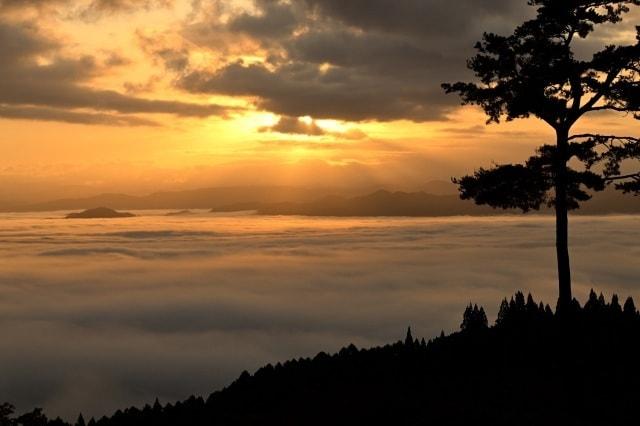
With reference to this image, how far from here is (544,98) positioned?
94.4ft

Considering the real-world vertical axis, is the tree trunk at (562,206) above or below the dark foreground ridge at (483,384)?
above

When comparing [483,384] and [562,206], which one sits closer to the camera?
[483,384]

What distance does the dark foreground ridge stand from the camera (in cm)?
2119

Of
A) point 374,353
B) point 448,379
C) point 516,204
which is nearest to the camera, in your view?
point 448,379

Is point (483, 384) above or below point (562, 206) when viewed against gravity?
below

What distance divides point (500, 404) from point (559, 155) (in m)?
12.8

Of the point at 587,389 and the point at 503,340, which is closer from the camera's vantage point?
the point at 587,389

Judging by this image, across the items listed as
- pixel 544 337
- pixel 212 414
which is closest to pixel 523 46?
pixel 544 337

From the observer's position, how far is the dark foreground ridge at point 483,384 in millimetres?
21188

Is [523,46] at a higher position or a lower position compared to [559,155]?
higher

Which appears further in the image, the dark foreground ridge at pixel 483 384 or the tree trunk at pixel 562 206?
the tree trunk at pixel 562 206

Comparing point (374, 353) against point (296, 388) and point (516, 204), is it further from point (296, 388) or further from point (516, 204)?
point (516, 204)

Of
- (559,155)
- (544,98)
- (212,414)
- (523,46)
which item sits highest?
(523,46)

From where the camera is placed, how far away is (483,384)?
24.5 m
